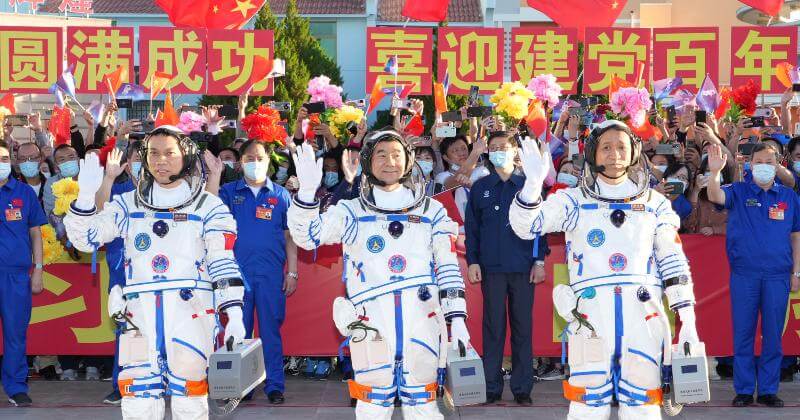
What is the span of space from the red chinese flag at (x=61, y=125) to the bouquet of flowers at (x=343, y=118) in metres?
2.64

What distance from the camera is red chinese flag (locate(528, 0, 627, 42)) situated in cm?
1322

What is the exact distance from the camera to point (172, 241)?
219 inches

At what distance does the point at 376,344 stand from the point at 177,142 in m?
1.61

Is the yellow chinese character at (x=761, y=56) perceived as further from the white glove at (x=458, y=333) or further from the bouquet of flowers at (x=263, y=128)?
the white glove at (x=458, y=333)

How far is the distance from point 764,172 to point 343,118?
414 cm

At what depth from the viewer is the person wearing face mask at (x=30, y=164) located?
875cm

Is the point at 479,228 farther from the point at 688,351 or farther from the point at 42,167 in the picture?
the point at 42,167

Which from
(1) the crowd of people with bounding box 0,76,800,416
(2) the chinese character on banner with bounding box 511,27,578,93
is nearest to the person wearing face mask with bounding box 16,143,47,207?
(1) the crowd of people with bounding box 0,76,800,416

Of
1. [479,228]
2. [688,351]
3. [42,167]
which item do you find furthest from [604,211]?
[42,167]

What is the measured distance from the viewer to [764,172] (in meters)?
7.59

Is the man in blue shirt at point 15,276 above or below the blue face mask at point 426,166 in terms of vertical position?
below

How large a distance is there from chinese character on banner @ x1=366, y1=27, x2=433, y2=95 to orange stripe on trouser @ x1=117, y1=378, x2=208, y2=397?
659 cm

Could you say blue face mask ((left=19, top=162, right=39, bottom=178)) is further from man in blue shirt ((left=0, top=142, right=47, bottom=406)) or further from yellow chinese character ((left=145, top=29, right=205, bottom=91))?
yellow chinese character ((left=145, top=29, right=205, bottom=91))

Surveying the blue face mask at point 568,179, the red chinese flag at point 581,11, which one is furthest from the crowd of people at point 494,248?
the red chinese flag at point 581,11
